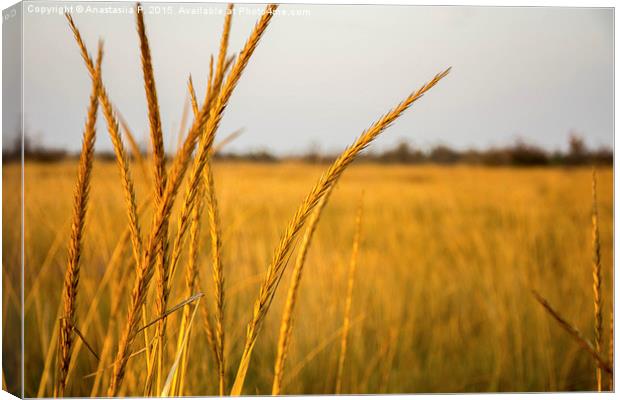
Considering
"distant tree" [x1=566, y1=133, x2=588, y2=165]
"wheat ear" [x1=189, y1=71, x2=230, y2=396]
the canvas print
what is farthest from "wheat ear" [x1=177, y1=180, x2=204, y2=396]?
"distant tree" [x1=566, y1=133, x2=588, y2=165]

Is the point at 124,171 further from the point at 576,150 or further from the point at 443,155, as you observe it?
the point at 576,150

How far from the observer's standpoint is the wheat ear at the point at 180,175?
856 mm

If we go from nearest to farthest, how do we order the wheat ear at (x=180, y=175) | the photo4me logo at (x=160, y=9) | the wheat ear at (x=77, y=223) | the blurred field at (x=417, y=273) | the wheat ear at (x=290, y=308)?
the wheat ear at (x=180, y=175) < the wheat ear at (x=77, y=223) < the wheat ear at (x=290, y=308) < the photo4me logo at (x=160, y=9) < the blurred field at (x=417, y=273)

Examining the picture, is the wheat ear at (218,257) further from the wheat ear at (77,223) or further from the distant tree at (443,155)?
the distant tree at (443,155)

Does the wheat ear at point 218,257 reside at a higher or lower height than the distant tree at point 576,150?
lower

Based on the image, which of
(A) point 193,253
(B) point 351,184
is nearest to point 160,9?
(B) point 351,184

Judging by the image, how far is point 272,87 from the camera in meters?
2.66

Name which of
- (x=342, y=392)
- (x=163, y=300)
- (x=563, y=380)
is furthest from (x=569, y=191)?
(x=163, y=300)

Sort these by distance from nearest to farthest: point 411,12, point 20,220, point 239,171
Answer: point 20,220
point 411,12
point 239,171

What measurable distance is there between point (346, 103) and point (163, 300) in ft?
5.76

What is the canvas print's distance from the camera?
2.37m

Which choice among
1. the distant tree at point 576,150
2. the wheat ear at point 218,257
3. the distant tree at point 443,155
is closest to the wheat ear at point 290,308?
the wheat ear at point 218,257

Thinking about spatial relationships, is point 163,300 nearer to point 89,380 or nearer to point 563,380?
point 89,380

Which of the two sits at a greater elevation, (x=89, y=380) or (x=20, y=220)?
(x=20, y=220)
